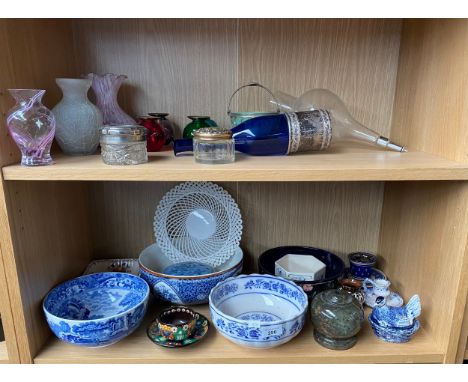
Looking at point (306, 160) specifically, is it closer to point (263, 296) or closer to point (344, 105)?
point (344, 105)

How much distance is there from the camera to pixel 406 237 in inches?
31.4

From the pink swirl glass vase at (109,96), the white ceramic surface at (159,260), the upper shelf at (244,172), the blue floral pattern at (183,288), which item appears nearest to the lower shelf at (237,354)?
the blue floral pattern at (183,288)

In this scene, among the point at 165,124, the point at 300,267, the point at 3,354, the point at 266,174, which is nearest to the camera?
the point at 266,174

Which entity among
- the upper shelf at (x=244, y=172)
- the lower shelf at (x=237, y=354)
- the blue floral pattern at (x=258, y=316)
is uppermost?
the upper shelf at (x=244, y=172)

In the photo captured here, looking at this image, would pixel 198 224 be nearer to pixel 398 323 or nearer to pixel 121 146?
pixel 121 146

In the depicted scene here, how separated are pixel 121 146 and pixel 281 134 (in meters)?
0.28

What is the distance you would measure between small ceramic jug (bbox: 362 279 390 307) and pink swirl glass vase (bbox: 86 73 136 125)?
0.63 m

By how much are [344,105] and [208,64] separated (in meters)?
0.31

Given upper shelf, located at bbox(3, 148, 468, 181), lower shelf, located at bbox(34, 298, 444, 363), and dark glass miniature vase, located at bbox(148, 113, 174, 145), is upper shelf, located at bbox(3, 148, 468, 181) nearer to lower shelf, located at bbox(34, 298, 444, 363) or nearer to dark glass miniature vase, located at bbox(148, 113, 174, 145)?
dark glass miniature vase, located at bbox(148, 113, 174, 145)

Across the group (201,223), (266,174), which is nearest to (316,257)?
(201,223)

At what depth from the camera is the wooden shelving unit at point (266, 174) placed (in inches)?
23.7

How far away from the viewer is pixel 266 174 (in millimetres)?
579

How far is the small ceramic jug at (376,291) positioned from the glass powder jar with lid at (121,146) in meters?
0.56

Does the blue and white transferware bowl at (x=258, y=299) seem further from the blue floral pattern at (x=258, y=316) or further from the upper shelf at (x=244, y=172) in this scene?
the upper shelf at (x=244, y=172)
